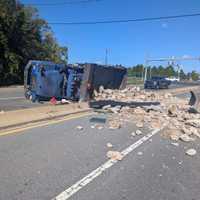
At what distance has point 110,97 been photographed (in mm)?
19406

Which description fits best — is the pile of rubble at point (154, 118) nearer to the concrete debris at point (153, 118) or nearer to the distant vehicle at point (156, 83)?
the concrete debris at point (153, 118)

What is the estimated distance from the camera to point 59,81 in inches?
692

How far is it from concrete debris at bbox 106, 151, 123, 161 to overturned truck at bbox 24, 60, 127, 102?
1008cm

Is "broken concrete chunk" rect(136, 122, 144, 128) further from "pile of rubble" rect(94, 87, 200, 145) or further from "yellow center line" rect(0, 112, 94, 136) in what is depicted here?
"yellow center line" rect(0, 112, 94, 136)

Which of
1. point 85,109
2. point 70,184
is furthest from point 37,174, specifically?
point 85,109

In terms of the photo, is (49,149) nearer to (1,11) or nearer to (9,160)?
(9,160)

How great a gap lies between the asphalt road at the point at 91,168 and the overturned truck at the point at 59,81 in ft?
24.9

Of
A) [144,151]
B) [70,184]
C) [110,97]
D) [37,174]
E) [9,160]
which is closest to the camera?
[70,184]

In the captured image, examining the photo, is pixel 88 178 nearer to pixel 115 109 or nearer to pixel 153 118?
pixel 153 118

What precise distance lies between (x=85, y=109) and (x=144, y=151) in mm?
7405

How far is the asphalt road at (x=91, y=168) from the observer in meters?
5.25

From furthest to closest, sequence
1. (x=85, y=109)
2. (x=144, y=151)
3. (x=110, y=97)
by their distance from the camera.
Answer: (x=110, y=97)
(x=85, y=109)
(x=144, y=151)

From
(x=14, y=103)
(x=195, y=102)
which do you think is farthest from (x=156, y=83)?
(x=14, y=103)

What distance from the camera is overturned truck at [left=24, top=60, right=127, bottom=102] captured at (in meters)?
17.1
